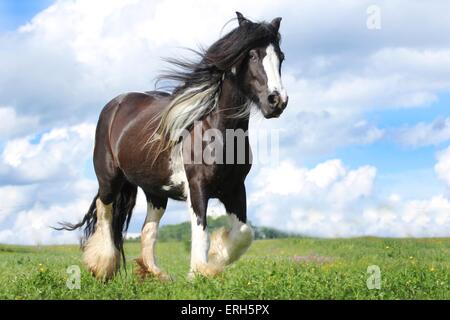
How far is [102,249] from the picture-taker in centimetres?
916

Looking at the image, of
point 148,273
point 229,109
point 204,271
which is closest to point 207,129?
point 229,109

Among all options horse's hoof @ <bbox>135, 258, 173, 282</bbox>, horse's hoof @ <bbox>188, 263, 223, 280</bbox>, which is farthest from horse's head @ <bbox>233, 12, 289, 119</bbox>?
horse's hoof @ <bbox>135, 258, 173, 282</bbox>

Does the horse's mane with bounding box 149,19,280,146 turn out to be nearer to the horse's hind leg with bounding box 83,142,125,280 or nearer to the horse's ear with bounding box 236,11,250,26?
the horse's ear with bounding box 236,11,250,26

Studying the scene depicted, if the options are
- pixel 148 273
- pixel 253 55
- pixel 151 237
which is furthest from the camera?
pixel 151 237

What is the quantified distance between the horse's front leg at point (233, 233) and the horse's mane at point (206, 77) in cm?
96

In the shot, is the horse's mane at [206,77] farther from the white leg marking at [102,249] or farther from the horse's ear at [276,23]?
the white leg marking at [102,249]

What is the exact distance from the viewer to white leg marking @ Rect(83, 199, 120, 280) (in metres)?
9.01

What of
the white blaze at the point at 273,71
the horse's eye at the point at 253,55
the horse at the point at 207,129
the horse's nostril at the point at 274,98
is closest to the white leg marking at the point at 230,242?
the horse at the point at 207,129

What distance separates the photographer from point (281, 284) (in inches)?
271

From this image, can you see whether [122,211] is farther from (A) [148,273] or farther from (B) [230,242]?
(B) [230,242]

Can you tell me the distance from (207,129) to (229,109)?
356 mm
